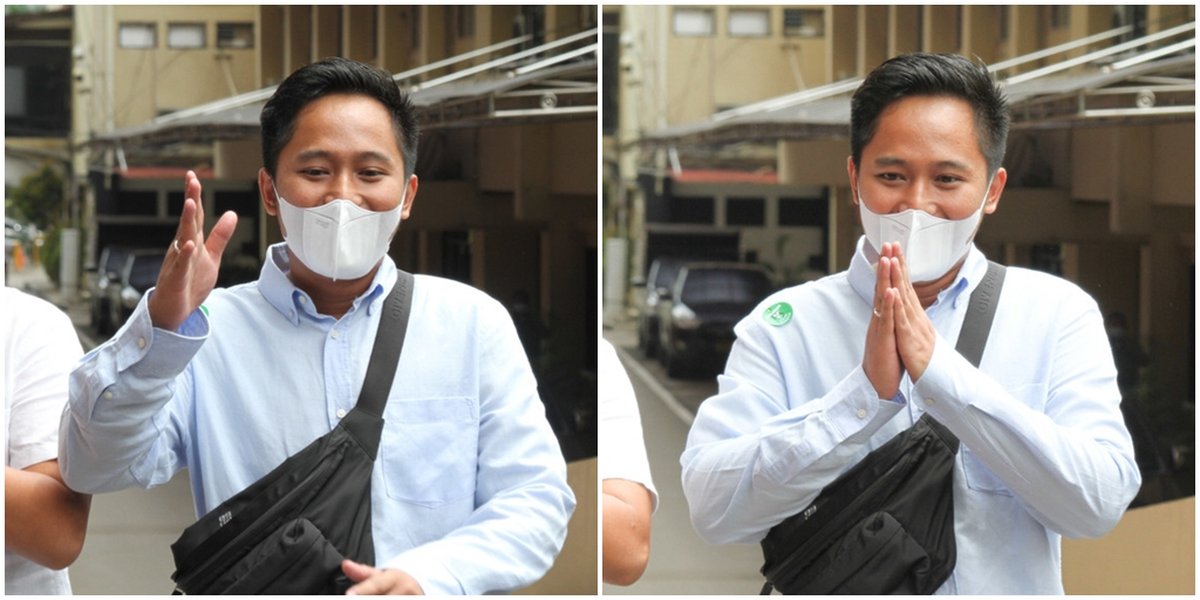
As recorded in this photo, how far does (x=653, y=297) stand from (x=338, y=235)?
757 mm

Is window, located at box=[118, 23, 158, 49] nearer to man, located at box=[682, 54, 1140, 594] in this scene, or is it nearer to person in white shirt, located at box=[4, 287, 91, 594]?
person in white shirt, located at box=[4, 287, 91, 594]

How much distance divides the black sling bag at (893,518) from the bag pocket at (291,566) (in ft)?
2.83

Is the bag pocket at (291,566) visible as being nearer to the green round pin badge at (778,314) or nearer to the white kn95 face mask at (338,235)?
the white kn95 face mask at (338,235)

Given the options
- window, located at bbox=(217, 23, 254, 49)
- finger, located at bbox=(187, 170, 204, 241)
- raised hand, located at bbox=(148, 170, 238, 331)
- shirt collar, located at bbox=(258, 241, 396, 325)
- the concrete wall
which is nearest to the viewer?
raised hand, located at bbox=(148, 170, 238, 331)

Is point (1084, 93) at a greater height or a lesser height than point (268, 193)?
greater

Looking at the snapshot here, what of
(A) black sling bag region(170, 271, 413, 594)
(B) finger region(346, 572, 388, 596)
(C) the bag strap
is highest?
(C) the bag strap

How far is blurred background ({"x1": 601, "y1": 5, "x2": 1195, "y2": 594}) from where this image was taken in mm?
3145

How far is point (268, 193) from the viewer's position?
292 cm

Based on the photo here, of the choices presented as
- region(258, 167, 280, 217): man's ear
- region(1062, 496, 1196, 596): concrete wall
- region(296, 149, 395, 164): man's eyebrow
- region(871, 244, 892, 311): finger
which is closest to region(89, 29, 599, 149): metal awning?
region(296, 149, 395, 164): man's eyebrow

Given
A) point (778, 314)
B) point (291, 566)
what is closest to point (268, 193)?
point (291, 566)

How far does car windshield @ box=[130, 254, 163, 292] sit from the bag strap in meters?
0.52

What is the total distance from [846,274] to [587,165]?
603mm

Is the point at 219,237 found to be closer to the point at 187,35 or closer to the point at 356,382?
the point at 356,382

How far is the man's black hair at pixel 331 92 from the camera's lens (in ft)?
9.53
